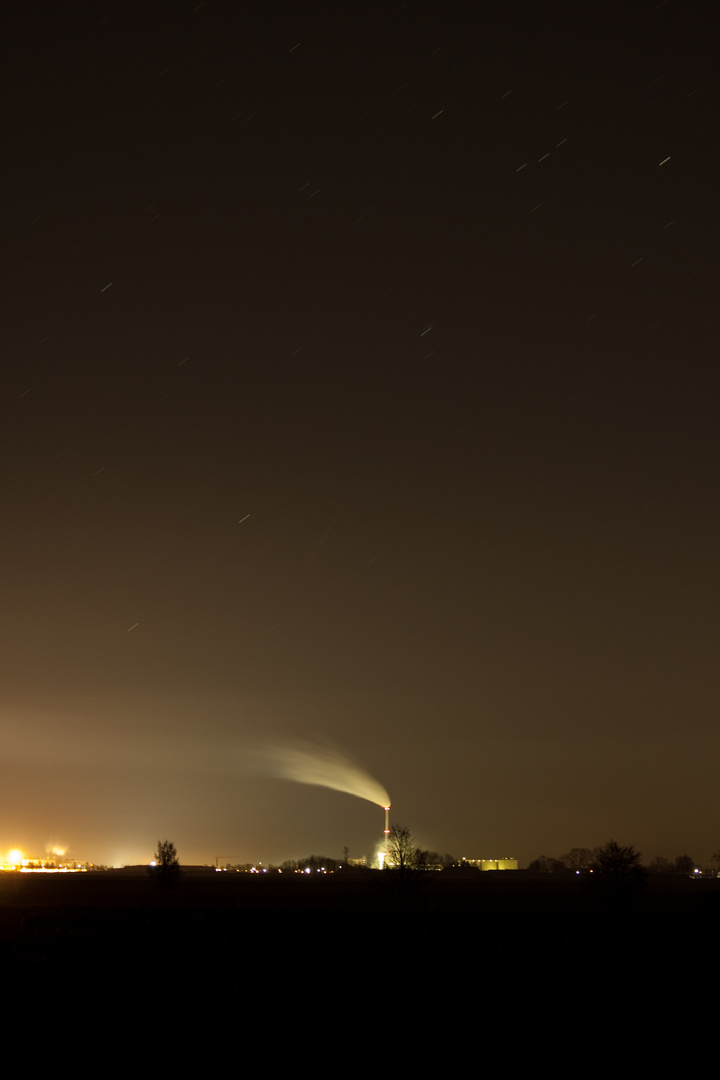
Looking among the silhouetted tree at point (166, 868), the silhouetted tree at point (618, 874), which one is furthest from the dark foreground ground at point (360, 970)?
the silhouetted tree at point (166, 868)

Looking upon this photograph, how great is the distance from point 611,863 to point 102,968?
45289 millimetres

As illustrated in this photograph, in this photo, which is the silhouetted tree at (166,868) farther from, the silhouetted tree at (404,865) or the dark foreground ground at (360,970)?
the dark foreground ground at (360,970)

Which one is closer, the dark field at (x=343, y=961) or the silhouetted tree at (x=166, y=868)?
the dark field at (x=343, y=961)

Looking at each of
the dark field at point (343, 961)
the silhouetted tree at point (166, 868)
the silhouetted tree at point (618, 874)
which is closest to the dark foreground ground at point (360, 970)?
Result: the dark field at point (343, 961)

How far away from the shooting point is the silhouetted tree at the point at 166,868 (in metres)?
85.9

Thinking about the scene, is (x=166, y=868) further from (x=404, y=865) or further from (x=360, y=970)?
(x=360, y=970)

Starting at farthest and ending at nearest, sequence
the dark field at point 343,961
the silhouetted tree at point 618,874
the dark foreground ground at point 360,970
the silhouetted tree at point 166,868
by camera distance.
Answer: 1. the silhouetted tree at point 166,868
2. the silhouetted tree at point 618,874
3. the dark field at point 343,961
4. the dark foreground ground at point 360,970

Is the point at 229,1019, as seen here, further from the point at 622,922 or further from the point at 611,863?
the point at 611,863

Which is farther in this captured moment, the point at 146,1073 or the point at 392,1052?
the point at 392,1052

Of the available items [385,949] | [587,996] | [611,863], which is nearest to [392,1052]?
[587,996]

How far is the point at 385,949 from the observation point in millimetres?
29906

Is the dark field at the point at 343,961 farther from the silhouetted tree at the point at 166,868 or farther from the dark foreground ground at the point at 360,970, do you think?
the silhouetted tree at the point at 166,868

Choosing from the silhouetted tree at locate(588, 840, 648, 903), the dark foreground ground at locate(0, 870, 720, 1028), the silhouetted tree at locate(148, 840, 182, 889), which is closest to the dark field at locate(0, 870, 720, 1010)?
the dark foreground ground at locate(0, 870, 720, 1028)

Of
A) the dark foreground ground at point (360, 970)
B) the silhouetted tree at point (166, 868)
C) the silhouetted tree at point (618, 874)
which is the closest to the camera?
the dark foreground ground at point (360, 970)
